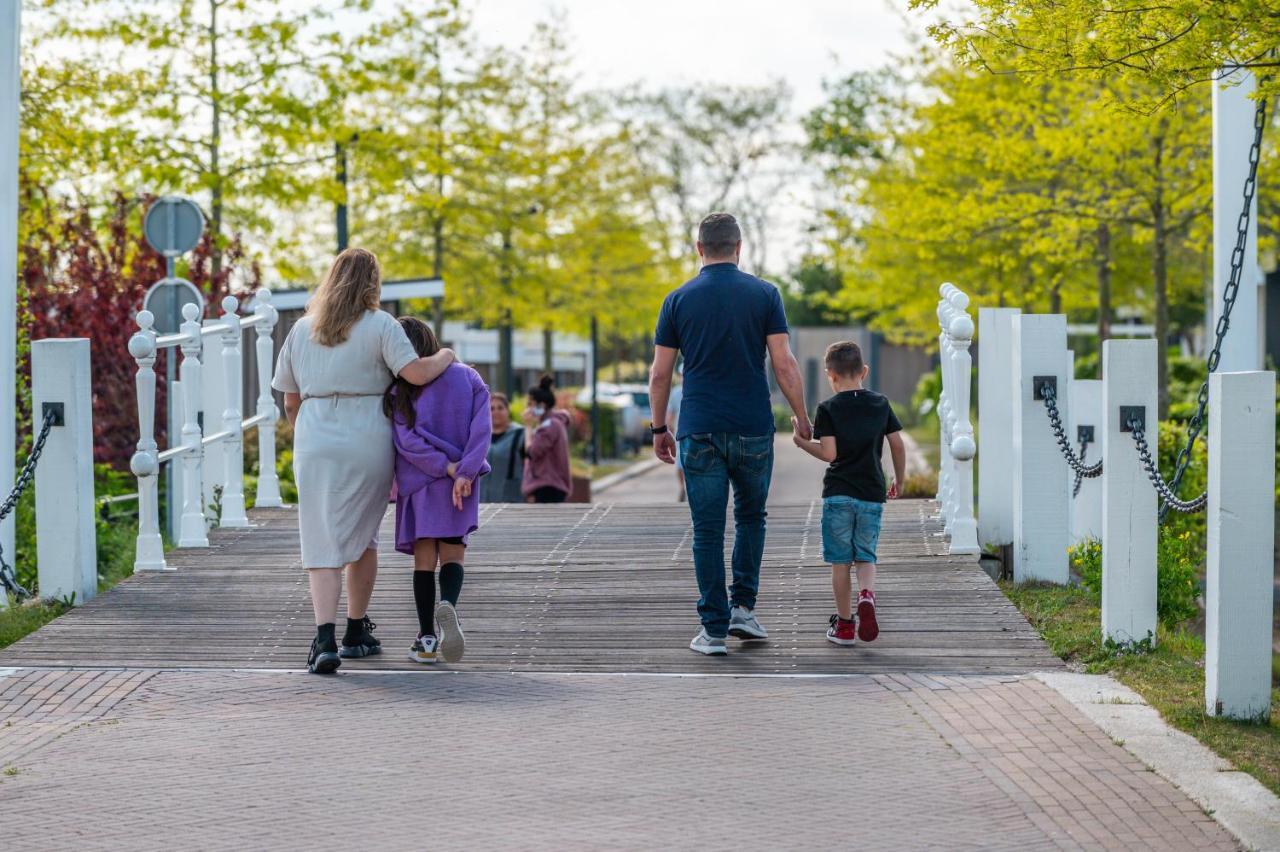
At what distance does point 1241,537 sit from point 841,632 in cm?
211

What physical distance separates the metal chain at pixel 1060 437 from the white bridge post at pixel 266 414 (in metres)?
5.31

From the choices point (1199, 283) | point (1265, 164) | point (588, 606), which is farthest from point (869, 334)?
point (588, 606)

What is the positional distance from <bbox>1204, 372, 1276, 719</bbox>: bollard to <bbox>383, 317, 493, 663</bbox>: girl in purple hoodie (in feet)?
9.48

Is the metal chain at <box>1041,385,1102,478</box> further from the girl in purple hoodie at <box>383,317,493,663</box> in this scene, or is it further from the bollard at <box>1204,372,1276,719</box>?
the girl in purple hoodie at <box>383,317,493,663</box>

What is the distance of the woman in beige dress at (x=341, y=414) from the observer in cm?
738

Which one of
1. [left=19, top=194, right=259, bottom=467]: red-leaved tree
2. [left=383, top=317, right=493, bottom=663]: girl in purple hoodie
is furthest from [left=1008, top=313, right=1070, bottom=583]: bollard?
[left=19, top=194, right=259, bottom=467]: red-leaved tree

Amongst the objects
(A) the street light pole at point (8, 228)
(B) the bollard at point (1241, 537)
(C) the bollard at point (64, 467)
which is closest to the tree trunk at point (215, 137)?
(A) the street light pole at point (8, 228)

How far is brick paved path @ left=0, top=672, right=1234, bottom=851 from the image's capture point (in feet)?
16.4

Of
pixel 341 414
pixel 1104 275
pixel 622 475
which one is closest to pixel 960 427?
pixel 341 414

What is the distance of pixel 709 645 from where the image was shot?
7.67 metres

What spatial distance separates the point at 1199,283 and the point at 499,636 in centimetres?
2460

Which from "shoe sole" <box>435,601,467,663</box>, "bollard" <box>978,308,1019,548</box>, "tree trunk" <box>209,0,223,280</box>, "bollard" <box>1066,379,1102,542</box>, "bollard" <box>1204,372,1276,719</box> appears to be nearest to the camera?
"bollard" <box>1204,372,1276,719</box>

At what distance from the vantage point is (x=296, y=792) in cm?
546

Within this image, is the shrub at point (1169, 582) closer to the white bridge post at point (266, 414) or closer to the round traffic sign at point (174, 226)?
the white bridge post at point (266, 414)
